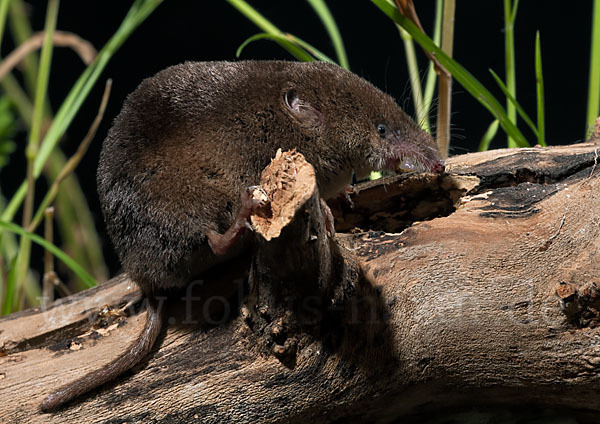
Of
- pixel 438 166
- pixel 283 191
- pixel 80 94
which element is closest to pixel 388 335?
pixel 283 191

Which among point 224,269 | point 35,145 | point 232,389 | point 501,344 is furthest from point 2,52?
point 501,344

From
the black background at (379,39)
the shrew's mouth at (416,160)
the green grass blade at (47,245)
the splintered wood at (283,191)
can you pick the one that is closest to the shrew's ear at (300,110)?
the shrew's mouth at (416,160)

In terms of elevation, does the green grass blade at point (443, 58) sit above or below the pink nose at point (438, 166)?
above

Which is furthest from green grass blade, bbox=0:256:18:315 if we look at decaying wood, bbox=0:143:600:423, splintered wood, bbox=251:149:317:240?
splintered wood, bbox=251:149:317:240

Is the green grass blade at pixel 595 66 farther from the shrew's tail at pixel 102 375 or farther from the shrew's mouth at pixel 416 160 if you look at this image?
the shrew's tail at pixel 102 375

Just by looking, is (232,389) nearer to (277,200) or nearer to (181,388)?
(181,388)
